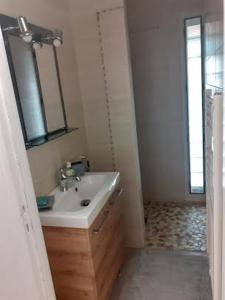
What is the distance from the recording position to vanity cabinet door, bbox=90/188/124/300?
165 cm

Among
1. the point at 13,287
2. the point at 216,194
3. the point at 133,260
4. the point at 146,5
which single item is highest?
the point at 146,5

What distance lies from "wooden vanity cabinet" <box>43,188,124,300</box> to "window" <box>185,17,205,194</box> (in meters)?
1.77

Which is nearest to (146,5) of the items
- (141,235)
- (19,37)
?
(19,37)

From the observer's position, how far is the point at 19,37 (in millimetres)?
1604

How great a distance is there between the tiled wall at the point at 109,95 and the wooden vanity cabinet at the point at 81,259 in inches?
28.1

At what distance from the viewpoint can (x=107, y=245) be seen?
1.85m

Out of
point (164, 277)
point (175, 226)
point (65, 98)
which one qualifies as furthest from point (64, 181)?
point (175, 226)

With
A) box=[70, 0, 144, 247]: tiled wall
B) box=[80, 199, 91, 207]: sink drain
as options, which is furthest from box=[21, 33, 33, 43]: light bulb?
box=[80, 199, 91, 207]: sink drain

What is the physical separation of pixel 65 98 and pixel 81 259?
4.09 feet

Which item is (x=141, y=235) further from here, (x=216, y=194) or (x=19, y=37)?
(x=19, y=37)

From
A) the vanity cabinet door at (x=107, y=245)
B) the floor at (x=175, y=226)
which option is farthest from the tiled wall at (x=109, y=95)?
the vanity cabinet door at (x=107, y=245)

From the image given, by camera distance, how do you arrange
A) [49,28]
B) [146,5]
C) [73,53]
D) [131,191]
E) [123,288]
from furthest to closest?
[146,5], [131,191], [73,53], [123,288], [49,28]

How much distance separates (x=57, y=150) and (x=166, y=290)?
1.37 metres

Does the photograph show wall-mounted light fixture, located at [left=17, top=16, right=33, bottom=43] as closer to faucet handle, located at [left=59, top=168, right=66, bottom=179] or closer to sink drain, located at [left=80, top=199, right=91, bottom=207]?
faucet handle, located at [left=59, top=168, right=66, bottom=179]
